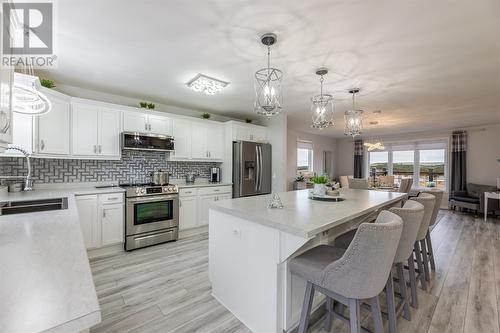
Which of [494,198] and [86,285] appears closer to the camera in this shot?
[86,285]

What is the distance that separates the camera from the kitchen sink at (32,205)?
2.15 m

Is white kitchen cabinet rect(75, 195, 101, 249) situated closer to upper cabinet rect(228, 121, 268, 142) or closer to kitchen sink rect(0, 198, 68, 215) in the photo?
kitchen sink rect(0, 198, 68, 215)

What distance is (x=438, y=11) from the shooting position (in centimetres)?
168

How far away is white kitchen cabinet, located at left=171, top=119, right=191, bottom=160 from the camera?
13.6 feet

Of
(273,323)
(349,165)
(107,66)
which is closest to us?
(273,323)

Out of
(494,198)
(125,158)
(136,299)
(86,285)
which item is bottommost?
(136,299)

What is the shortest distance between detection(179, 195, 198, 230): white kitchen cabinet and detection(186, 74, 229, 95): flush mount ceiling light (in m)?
1.91

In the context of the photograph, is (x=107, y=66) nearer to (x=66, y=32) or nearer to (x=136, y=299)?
(x=66, y=32)

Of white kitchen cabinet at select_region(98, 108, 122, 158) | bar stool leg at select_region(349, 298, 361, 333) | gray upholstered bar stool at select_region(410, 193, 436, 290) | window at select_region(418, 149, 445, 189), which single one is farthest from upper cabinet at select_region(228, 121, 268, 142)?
window at select_region(418, 149, 445, 189)

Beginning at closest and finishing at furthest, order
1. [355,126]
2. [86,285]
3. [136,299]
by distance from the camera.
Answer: [86,285] < [136,299] < [355,126]

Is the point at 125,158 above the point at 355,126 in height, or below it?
below

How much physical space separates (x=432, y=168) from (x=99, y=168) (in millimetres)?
9020

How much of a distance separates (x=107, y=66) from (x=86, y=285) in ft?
9.00

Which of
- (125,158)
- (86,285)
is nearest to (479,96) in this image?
(86,285)
